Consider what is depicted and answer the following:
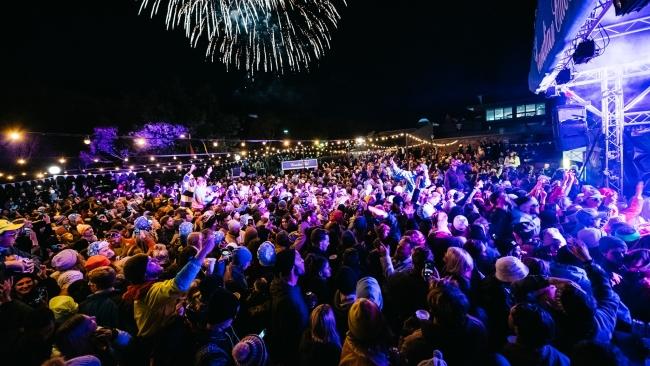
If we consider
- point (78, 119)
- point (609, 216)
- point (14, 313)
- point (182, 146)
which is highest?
point (78, 119)

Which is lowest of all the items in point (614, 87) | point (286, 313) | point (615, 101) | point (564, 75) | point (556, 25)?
point (286, 313)

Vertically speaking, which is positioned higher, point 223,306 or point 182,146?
point 182,146

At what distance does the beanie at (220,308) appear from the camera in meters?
2.30

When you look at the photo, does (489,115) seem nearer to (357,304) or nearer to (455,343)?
(455,343)

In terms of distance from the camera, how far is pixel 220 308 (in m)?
2.32

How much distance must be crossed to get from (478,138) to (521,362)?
3837 centimetres

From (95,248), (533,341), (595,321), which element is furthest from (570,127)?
(95,248)

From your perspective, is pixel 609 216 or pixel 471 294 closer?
pixel 471 294

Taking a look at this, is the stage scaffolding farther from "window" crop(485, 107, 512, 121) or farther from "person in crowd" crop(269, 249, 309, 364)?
"window" crop(485, 107, 512, 121)

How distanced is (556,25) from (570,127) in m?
7.30

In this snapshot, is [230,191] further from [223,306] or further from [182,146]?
[182,146]

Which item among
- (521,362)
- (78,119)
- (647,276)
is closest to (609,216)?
(647,276)

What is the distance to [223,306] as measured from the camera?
7.63 feet

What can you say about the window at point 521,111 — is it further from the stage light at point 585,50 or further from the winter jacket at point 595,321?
the winter jacket at point 595,321
